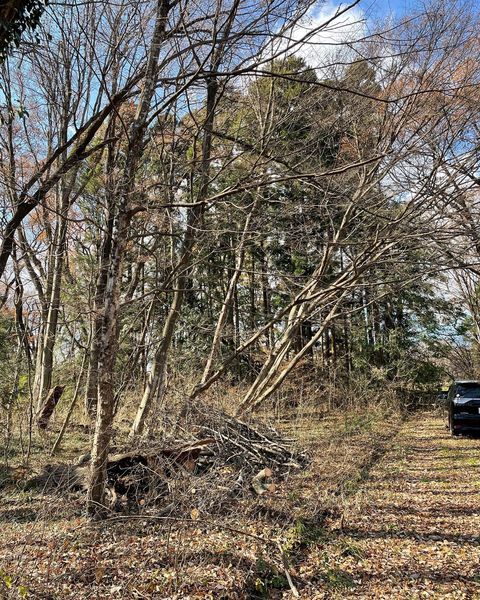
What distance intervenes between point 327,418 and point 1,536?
9.25 metres

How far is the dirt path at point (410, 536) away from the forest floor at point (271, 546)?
0.01 m

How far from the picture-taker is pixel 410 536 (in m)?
4.95

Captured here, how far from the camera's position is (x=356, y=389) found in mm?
15852

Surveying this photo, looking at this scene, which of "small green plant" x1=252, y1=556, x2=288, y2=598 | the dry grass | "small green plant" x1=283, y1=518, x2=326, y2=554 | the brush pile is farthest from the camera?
the brush pile

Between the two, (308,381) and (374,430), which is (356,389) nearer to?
(308,381)

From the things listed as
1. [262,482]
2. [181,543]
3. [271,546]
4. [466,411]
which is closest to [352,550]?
[271,546]

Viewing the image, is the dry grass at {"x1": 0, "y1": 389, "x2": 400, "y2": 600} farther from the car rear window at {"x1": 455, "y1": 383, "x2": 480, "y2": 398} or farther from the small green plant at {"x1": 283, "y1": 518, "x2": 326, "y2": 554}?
the car rear window at {"x1": 455, "y1": 383, "x2": 480, "y2": 398}

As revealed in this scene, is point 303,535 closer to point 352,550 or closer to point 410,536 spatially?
point 352,550

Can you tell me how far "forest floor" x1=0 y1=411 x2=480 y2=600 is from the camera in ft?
12.2

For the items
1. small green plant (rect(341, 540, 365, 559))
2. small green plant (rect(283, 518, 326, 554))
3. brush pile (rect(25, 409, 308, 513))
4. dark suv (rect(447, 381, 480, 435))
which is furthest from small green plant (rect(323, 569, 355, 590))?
dark suv (rect(447, 381, 480, 435))

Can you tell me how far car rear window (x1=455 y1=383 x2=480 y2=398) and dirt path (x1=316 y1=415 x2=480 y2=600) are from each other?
349 centimetres

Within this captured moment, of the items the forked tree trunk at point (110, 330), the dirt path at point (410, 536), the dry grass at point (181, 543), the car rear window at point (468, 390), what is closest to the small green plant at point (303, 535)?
the dry grass at point (181, 543)

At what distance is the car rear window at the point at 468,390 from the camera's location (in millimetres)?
11500

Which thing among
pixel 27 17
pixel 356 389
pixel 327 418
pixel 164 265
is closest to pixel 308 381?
pixel 356 389
